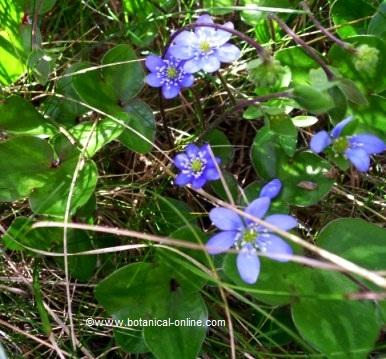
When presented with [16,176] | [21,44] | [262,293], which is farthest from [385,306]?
[21,44]

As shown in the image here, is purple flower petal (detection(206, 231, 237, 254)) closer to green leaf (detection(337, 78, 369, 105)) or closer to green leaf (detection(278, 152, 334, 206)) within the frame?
green leaf (detection(278, 152, 334, 206))

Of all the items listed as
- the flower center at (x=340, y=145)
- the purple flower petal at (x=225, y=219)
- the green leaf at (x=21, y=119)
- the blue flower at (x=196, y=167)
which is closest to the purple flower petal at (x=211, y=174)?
the blue flower at (x=196, y=167)

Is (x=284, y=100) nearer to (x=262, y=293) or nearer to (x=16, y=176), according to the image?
(x=262, y=293)

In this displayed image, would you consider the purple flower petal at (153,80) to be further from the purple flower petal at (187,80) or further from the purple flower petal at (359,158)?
the purple flower petal at (359,158)

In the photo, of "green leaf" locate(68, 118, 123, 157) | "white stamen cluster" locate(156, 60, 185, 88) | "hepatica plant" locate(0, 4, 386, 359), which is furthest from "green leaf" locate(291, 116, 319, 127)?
"green leaf" locate(68, 118, 123, 157)

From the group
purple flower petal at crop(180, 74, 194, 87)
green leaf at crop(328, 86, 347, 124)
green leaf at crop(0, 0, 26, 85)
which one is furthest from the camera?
green leaf at crop(0, 0, 26, 85)

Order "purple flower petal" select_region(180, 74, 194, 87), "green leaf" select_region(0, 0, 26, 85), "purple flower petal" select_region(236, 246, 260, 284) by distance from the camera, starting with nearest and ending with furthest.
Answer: "purple flower petal" select_region(236, 246, 260, 284), "purple flower petal" select_region(180, 74, 194, 87), "green leaf" select_region(0, 0, 26, 85)

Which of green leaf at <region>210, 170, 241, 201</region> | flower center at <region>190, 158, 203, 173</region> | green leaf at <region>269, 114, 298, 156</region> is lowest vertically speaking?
green leaf at <region>210, 170, 241, 201</region>
